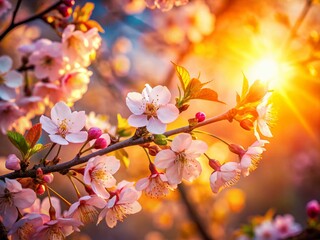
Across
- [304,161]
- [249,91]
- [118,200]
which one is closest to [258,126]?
[249,91]

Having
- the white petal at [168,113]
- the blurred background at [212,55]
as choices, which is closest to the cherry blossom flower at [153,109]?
the white petal at [168,113]

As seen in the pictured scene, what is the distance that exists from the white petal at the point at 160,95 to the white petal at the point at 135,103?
0.03 meters

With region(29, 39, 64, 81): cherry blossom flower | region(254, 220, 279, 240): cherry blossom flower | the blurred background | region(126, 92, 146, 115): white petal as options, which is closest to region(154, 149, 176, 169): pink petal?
region(126, 92, 146, 115): white petal

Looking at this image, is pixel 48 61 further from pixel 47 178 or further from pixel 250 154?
pixel 250 154

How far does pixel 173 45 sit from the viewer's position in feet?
9.71

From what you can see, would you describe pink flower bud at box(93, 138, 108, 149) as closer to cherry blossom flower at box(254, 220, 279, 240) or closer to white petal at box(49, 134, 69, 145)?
white petal at box(49, 134, 69, 145)

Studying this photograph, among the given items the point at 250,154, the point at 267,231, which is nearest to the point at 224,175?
the point at 250,154

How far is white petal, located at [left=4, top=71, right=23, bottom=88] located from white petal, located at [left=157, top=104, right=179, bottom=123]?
0.57 metres

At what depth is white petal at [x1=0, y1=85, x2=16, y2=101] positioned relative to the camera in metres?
1.13

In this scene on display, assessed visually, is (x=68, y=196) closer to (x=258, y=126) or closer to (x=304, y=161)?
(x=304, y=161)

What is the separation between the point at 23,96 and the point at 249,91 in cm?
81

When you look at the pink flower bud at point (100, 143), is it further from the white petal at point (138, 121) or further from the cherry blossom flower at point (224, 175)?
the cherry blossom flower at point (224, 175)

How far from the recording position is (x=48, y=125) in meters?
0.84

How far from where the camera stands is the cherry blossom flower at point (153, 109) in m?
0.78
